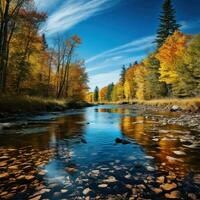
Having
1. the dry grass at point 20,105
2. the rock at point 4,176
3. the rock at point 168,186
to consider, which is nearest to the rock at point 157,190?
the rock at point 168,186

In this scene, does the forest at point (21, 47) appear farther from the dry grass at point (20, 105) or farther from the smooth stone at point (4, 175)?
the smooth stone at point (4, 175)

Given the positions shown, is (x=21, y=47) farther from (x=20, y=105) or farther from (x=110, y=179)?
(x=110, y=179)

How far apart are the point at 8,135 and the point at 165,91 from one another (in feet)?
136

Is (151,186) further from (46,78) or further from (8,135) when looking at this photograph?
(46,78)

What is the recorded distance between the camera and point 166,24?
44781 mm

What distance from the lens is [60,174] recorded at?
443cm

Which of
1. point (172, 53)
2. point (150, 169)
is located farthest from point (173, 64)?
point (150, 169)

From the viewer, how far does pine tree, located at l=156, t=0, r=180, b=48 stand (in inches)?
1750

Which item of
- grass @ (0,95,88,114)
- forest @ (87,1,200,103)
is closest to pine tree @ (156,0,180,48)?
forest @ (87,1,200,103)

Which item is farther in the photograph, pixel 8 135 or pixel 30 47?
pixel 30 47

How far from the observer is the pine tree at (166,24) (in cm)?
4444

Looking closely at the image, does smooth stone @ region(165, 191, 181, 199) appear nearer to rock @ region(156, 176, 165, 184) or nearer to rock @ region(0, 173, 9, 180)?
rock @ region(156, 176, 165, 184)

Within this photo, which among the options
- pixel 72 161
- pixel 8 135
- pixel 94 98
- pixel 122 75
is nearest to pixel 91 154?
pixel 72 161

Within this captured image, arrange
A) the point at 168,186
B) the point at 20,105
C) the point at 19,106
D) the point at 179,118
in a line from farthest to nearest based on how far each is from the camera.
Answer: the point at 20,105, the point at 19,106, the point at 179,118, the point at 168,186
